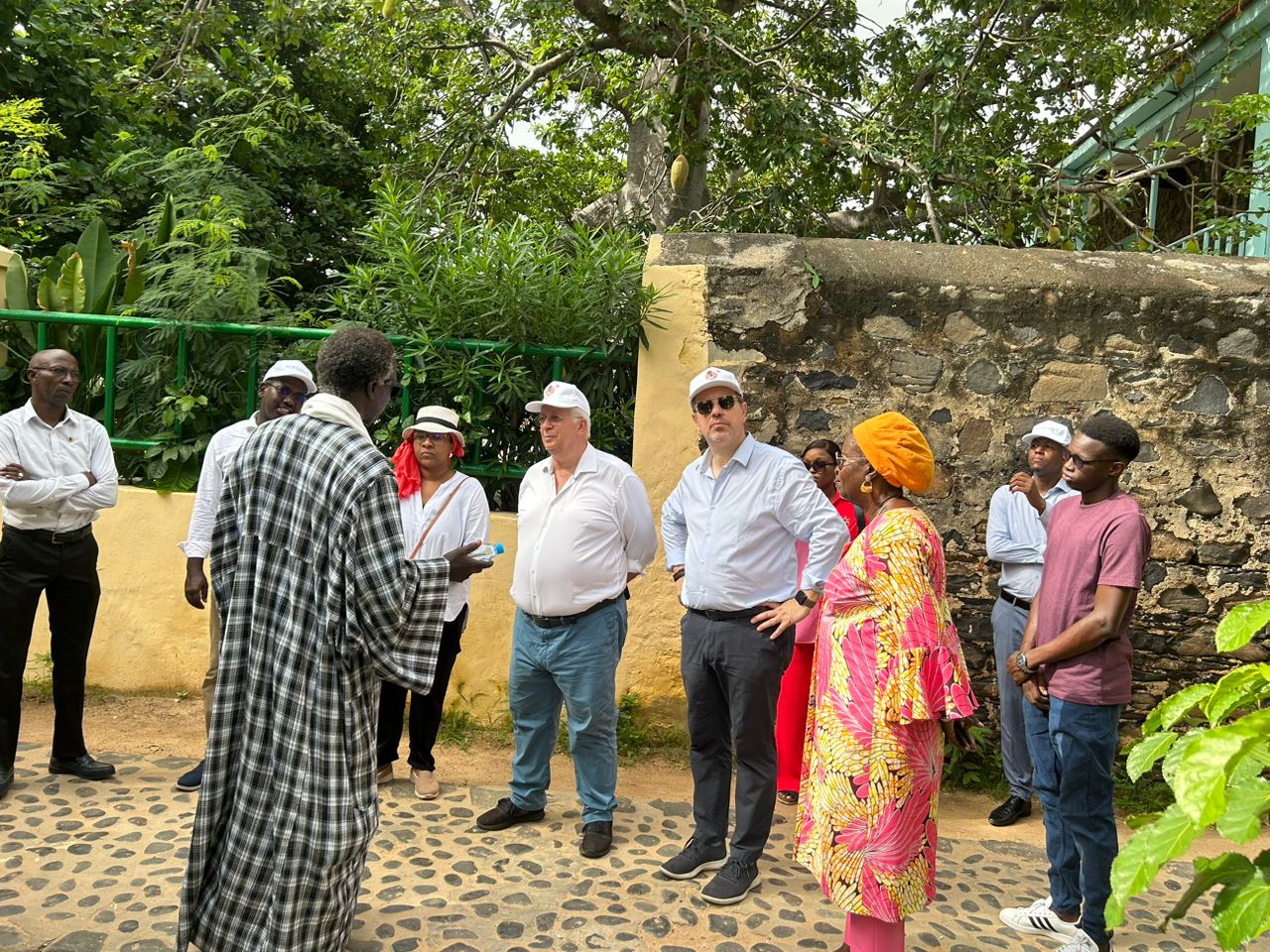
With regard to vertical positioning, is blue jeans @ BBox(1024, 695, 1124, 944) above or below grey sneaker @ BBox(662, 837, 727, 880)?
above

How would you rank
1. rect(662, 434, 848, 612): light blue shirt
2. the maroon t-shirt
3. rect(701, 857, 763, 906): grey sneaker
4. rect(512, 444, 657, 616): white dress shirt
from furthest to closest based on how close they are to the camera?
rect(512, 444, 657, 616): white dress shirt
rect(662, 434, 848, 612): light blue shirt
rect(701, 857, 763, 906): grey sneaker
the maroon t-shirt

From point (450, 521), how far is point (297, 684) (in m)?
1.88

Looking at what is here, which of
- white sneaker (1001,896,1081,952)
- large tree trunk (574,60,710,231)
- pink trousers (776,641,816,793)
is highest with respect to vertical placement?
large tree trunk (574,60,710,231)

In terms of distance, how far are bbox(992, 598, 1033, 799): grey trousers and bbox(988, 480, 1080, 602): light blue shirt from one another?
109 millimetres

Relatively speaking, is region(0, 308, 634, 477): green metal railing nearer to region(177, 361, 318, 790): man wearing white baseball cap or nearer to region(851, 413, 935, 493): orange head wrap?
region(177, 361, 318, 790): man wearing white baseball cap

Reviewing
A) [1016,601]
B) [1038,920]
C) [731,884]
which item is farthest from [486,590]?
[1038,920]

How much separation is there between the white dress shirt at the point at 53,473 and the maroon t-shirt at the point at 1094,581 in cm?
391

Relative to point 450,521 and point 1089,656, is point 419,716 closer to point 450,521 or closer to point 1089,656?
point 450,521

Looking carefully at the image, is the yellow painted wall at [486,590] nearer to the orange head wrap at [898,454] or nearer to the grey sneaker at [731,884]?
the grey sneaker at [731,884]

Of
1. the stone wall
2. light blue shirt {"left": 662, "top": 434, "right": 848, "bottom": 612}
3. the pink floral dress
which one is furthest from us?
the stone wall

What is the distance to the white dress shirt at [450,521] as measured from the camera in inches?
182

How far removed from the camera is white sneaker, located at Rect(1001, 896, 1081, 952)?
3654mm

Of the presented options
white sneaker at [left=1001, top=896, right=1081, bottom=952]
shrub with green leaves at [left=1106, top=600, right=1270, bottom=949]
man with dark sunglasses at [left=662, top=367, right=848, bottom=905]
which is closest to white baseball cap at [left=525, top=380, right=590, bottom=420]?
man with dark sunglasses at [left=662, top=367, right=848, bottom=905]

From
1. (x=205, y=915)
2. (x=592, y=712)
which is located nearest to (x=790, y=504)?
(x=592, y=712)
